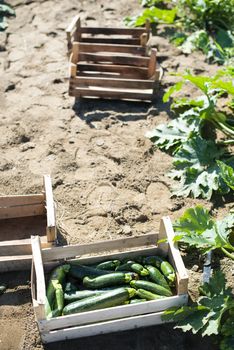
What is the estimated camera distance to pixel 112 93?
7.21 metres

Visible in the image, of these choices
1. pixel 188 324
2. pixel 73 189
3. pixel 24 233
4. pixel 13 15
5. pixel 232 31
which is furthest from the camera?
pixel 13 15

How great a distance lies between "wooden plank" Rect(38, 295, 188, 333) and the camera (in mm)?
4215

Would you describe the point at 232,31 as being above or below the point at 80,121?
above

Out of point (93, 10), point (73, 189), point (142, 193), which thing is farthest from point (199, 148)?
point (93, 10)

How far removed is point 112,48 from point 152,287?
170 inches

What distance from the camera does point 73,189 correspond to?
19.6 ft

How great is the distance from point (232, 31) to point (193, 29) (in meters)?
0.66

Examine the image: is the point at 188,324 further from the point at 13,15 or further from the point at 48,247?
the point at 13,15

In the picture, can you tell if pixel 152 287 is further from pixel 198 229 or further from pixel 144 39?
pixel 144 39

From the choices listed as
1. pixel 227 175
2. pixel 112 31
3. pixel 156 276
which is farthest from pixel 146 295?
pixel 112 31

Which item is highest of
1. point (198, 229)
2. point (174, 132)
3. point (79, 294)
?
point (198, 229)

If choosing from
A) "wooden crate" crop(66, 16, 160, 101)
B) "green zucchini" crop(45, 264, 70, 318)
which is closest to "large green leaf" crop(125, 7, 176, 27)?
"wooden crate" crop(66, 16, 160, 101)

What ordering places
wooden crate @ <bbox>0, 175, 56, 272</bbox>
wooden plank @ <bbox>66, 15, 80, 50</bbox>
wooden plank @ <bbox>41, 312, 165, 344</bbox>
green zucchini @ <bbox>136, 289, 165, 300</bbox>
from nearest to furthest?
wooden plank @ <bbox>41, 312, 165, 344</bbox>
green zucchini @ <bbox>136, 289, 165, 300</bbox>
wooden crate @ <bbox>0, 175, 56, 272</bbox>
wooden plank @ <bbox>66, 15, 80, 50</bbox>

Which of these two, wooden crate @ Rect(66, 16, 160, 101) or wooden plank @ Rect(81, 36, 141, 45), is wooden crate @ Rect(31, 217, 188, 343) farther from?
wooden plank @ Rect(81, 36, 141, 45)
